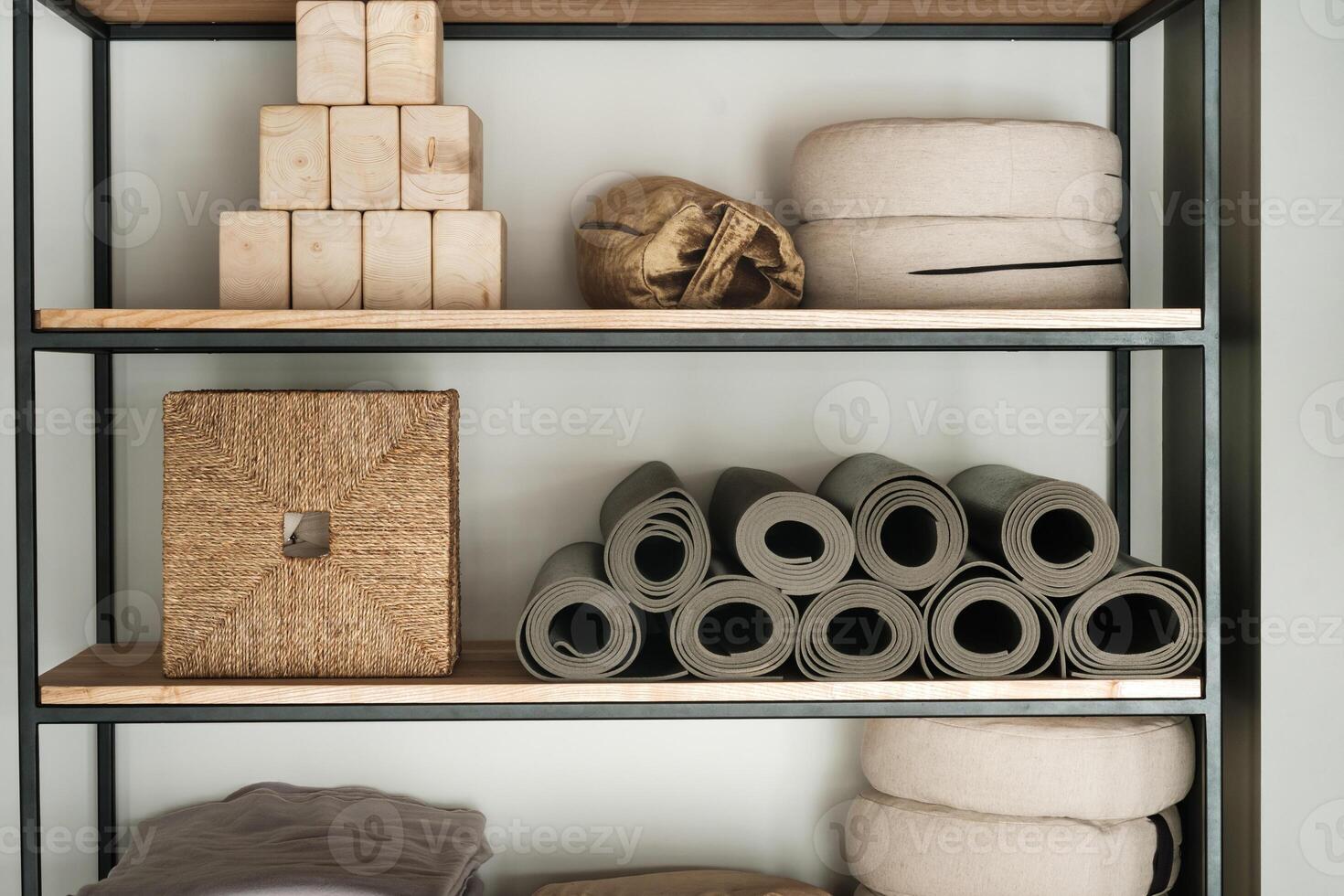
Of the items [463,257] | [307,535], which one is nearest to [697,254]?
[463,257]

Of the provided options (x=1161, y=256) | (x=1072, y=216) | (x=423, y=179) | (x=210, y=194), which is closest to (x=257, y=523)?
(x=423, y=179)

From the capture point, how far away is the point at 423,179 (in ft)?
3.89

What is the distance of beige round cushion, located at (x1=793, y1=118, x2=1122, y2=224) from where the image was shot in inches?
48.1

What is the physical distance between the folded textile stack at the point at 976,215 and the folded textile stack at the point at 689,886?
73 centimetres

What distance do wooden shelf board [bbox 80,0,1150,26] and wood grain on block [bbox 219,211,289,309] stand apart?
325 millimetres

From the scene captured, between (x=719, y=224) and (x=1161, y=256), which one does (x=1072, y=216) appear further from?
(x=719, y=224)
